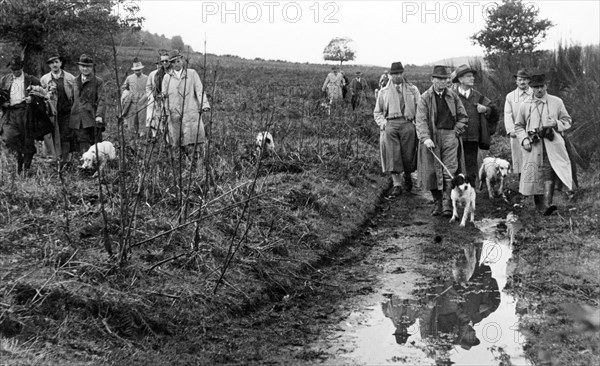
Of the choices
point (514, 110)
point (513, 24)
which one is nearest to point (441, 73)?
point (514, 110)

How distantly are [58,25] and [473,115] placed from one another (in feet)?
73.5

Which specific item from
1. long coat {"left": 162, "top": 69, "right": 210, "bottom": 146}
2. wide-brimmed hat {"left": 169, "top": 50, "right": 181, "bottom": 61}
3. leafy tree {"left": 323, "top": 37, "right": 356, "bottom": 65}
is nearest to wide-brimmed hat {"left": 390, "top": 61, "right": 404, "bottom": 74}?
long coat {"left": 162, "top": 69, "right": 210, "bottom": 146}

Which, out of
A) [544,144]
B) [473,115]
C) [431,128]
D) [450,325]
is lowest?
[450,325]

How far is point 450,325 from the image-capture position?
517cm

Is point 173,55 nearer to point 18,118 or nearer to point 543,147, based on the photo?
point 18,118

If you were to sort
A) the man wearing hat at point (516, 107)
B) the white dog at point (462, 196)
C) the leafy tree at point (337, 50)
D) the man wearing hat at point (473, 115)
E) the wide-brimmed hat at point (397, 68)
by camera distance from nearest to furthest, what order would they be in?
the white dog at point (462, 196), the man wearing hat at point (516, 107), the man wearing hat at point (473, 115), the wide-brimmed hat at point (397, 68), the leafy tree at point (337, 50)

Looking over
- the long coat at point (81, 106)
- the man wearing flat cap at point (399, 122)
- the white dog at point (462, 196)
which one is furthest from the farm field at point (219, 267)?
the man wearing flat cap at point (399, 122)

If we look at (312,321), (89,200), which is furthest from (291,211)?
(312,321)

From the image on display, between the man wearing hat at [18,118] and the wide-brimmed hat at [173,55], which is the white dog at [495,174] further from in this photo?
the man wearing hat at [18,118]

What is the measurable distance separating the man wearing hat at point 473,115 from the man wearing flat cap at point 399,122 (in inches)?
33.0

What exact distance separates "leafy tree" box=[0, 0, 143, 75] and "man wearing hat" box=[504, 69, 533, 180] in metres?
18.2

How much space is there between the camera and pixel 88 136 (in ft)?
35.8

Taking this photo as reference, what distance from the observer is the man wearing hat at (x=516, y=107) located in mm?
10016

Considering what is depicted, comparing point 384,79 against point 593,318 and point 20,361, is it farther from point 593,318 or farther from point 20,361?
point 593,318
